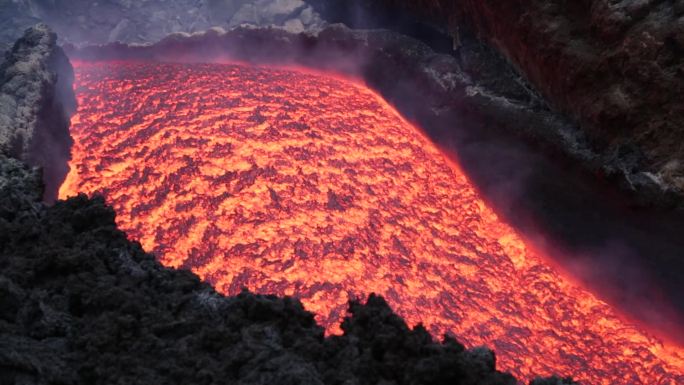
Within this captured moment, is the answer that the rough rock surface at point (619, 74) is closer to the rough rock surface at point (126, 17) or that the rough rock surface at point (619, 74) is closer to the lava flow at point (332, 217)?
the lava flow at point (332, 217)

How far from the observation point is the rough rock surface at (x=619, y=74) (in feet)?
12.7

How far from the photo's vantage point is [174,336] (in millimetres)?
2412

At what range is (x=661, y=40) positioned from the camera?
3.84 m

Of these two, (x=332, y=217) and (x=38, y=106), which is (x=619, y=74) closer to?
(x=332, y=217)

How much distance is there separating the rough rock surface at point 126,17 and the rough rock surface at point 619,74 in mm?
5934

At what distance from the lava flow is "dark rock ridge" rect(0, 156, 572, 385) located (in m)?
1.66

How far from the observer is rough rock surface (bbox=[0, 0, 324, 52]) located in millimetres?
9656

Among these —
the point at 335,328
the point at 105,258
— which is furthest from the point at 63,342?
the point at 335,328

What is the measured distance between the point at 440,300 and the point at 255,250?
5.47 ft

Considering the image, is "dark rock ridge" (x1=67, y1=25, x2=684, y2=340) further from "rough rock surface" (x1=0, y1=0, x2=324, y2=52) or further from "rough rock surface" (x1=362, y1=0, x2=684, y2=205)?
"rough rock surface" (x1=0, y1=0, x2=324, y2=52)

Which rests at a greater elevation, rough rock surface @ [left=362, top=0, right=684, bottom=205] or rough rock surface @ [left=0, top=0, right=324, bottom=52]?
rough rock surface @ [left=0, top=0, right=324, bottom=52]

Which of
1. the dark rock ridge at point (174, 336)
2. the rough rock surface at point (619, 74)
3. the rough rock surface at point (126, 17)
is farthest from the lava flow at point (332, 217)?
the rough rock surface at point (126, 17)

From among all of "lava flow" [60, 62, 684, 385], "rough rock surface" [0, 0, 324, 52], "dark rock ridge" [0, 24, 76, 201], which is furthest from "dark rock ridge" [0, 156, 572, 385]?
"rough rock surface" [0, 0, 324, 52]

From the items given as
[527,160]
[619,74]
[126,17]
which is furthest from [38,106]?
[619,74]
